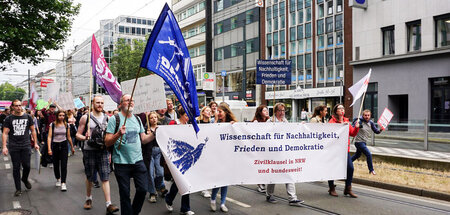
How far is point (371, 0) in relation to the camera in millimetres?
29328

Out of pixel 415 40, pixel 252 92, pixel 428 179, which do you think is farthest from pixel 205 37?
pixel 428 179

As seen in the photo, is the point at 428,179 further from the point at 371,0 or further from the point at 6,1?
the point at 371,0

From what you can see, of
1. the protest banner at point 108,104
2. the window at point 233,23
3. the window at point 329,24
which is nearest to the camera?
the protest banner at point 108,104

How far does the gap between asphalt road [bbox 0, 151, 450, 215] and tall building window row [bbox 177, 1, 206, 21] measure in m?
47.8

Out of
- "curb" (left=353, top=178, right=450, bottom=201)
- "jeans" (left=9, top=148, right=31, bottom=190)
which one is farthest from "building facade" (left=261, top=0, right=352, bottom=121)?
"jeans" (left=9, top=148, right=31, bottom=190)

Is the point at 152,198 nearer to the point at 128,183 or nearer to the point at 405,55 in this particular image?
the point at 128,183

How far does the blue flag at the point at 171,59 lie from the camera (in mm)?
4504

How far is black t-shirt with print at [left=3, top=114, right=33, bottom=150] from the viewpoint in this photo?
755cm

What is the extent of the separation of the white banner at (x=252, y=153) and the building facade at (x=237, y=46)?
117ft

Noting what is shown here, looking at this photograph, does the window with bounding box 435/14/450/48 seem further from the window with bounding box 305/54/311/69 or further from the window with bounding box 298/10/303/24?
the window with bounding box 298/10/303/24

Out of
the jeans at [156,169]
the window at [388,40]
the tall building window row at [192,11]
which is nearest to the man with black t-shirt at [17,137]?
the jeans at [156,169]

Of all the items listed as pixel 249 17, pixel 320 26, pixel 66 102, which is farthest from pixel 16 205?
pixel 249 17

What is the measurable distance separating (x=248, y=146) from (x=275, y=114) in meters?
1.01

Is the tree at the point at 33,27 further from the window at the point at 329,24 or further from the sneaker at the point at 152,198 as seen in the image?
the window at the point at 329,24
